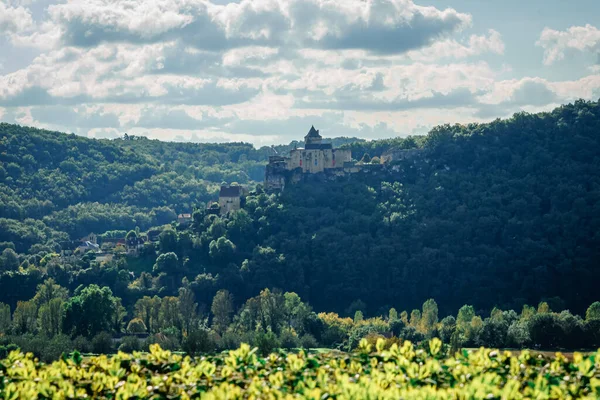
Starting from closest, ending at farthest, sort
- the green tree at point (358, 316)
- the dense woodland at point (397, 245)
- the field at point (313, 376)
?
the field at point (313, 376), the green tree at point (358, 316), the dense woodland at point (397, 245)

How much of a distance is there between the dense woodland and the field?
62.5m

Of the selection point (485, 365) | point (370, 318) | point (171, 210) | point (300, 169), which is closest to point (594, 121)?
point (300, 169)

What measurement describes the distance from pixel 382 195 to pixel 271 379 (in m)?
110

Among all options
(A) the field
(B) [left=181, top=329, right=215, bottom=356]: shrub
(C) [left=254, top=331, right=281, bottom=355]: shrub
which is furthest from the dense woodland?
(A) the field

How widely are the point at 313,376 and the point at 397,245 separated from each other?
98.7 meters

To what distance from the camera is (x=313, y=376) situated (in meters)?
24.6

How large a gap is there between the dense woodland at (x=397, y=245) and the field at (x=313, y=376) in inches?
2462

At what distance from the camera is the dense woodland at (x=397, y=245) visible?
110188mm

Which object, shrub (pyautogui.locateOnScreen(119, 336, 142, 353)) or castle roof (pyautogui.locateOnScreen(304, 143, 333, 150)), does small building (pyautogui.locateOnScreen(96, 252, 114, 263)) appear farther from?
shrub (pyautogui.locateOnScreen(119, 336, 142, 353))

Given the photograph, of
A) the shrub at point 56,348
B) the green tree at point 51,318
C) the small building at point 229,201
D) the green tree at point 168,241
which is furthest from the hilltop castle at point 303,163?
the shrub at point 56,348

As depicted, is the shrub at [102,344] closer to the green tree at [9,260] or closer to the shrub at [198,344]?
the shrub at [198,344]

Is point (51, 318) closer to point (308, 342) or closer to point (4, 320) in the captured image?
point (4, 320)

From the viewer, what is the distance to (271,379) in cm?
2389

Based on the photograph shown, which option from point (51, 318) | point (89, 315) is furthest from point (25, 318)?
point (89, 315)
